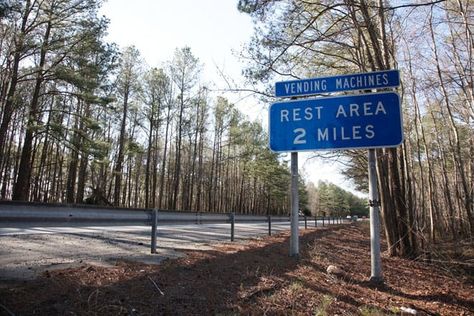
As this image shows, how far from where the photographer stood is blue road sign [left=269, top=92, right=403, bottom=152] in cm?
574

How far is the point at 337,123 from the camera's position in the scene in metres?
6.03

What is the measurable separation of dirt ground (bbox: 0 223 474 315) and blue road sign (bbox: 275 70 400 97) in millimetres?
3126

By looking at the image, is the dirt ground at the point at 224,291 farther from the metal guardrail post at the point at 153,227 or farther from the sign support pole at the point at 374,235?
the metal guardrail post at the point at 153,227

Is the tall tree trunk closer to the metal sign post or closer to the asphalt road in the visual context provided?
the asphalt road

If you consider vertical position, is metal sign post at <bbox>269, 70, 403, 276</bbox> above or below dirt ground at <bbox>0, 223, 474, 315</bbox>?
above

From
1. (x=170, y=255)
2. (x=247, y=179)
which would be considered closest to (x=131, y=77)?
(x=170, y=255)

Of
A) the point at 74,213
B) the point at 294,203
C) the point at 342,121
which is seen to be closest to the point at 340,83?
the point at 342,121


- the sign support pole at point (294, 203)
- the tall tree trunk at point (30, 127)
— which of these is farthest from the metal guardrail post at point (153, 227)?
the tall tree trunk at point (30, 127)

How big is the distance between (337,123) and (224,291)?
3.38m

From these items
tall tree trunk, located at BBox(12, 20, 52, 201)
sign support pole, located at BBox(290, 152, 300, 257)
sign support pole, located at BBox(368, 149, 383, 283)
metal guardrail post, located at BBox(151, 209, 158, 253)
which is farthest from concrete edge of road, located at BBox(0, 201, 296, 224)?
tall tree trunk, located at BBox(12, 20, 52, 201)

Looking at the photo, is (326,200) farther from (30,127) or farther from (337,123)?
(337,123)

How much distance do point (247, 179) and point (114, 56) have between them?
50185mm

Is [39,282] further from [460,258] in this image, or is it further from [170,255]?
[460,258]

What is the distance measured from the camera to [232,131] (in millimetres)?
46188
